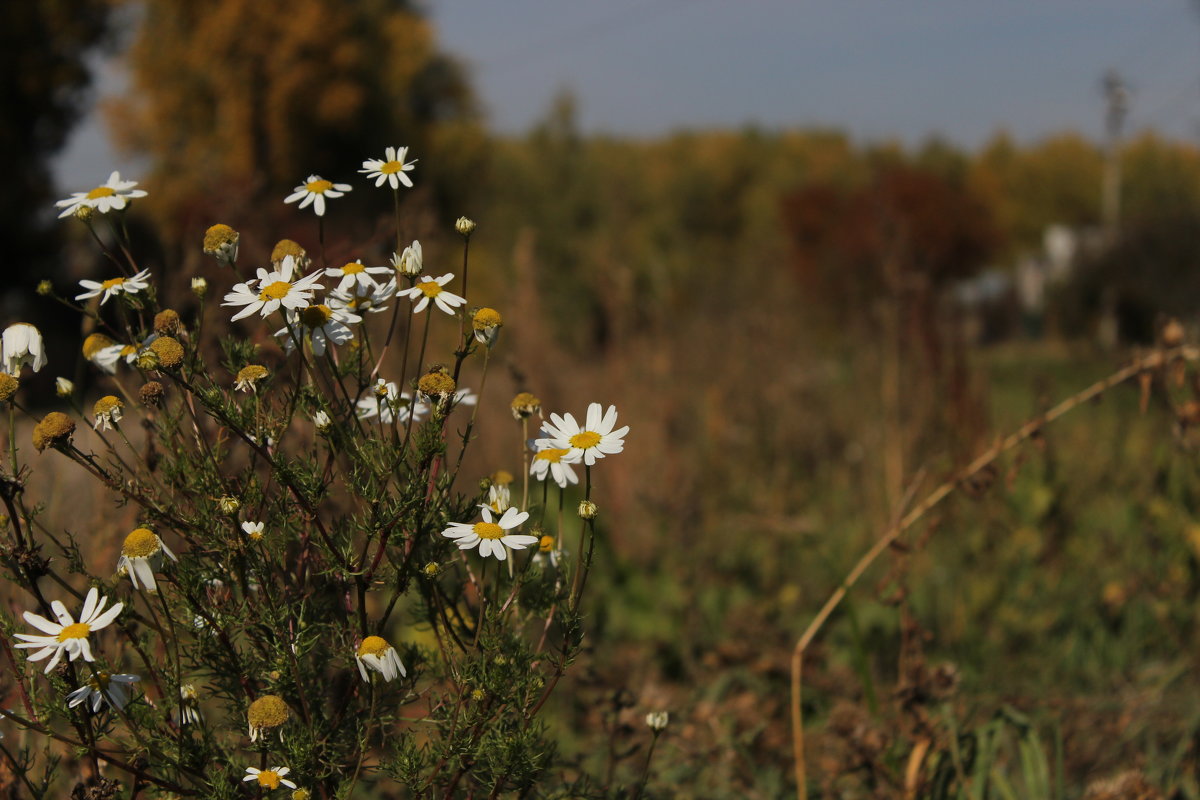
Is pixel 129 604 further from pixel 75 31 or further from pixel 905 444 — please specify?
pixel 75 31

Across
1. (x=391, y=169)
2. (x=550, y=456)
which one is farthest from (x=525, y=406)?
(x=391, y=169)

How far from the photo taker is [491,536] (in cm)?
119

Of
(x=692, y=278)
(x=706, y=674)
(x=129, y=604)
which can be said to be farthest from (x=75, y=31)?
(x=129, y=604)

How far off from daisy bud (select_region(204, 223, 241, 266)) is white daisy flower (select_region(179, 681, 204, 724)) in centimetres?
45

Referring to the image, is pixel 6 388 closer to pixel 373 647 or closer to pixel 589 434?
pixel 373 647

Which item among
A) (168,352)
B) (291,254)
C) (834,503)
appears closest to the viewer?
(168,352)

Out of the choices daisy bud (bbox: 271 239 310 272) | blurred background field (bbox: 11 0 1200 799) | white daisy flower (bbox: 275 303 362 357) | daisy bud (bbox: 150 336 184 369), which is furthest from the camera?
blurred background field (bbox: 11 0 1200 799)

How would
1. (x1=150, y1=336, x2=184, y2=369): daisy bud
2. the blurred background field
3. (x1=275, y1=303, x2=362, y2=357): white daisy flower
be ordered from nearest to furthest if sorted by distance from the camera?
(x1=150, y1=336, x2=184, y2=369): daisy bud < (x1=275, y1=303, x2=362, y2=357): white daisy flower < the blurred background field

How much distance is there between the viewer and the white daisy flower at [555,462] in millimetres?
1204

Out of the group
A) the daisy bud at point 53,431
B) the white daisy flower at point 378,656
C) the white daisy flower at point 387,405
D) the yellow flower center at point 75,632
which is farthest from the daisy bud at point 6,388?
the white daisy flower at point 378,656

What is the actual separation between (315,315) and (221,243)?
0.16 m

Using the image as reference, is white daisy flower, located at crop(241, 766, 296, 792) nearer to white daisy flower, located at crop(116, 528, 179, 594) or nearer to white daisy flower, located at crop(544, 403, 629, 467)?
white daisy flower, located at crop(116, 528, 179, 594)

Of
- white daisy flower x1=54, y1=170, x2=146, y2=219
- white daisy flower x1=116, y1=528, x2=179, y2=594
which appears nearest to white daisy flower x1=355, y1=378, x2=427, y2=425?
white daisy flower x1=116, y1=528, x2=179, y2=594

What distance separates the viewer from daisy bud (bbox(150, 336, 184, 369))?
3.48ft
